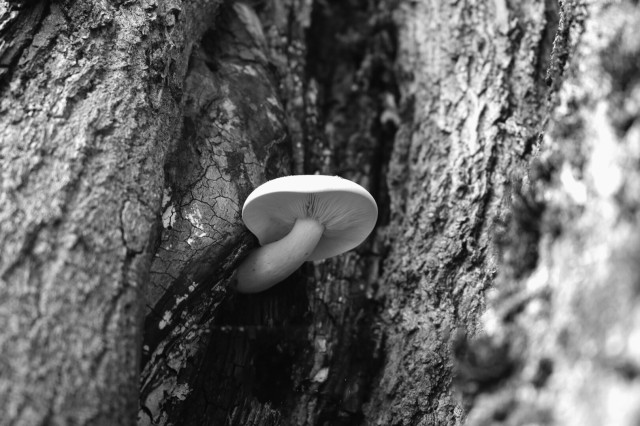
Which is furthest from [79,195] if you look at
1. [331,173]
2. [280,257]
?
[331,173]

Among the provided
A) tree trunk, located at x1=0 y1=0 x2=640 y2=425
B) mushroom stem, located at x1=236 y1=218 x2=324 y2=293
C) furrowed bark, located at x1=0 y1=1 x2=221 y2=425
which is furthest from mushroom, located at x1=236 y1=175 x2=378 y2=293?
furrowed bark, located at x1=0 y1=1 x2=221 y2=425

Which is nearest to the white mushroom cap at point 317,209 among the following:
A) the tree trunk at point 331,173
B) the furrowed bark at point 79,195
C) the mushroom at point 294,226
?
the mushroom at point 294,226

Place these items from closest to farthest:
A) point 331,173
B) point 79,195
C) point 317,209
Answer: point 79,195, point 317,209, point 331,173

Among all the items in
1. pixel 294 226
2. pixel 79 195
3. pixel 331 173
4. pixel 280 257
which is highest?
pixel 331 173

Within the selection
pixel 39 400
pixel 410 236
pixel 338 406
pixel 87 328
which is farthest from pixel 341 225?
pixel 39 400

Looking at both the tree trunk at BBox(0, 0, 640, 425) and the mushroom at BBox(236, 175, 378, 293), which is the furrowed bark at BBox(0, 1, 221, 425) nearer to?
the tree trunk at BBox(0, 0, 640, 425)

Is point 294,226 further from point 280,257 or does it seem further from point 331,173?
point 331,173

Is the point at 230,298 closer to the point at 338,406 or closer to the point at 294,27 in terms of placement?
the point at 338,406
